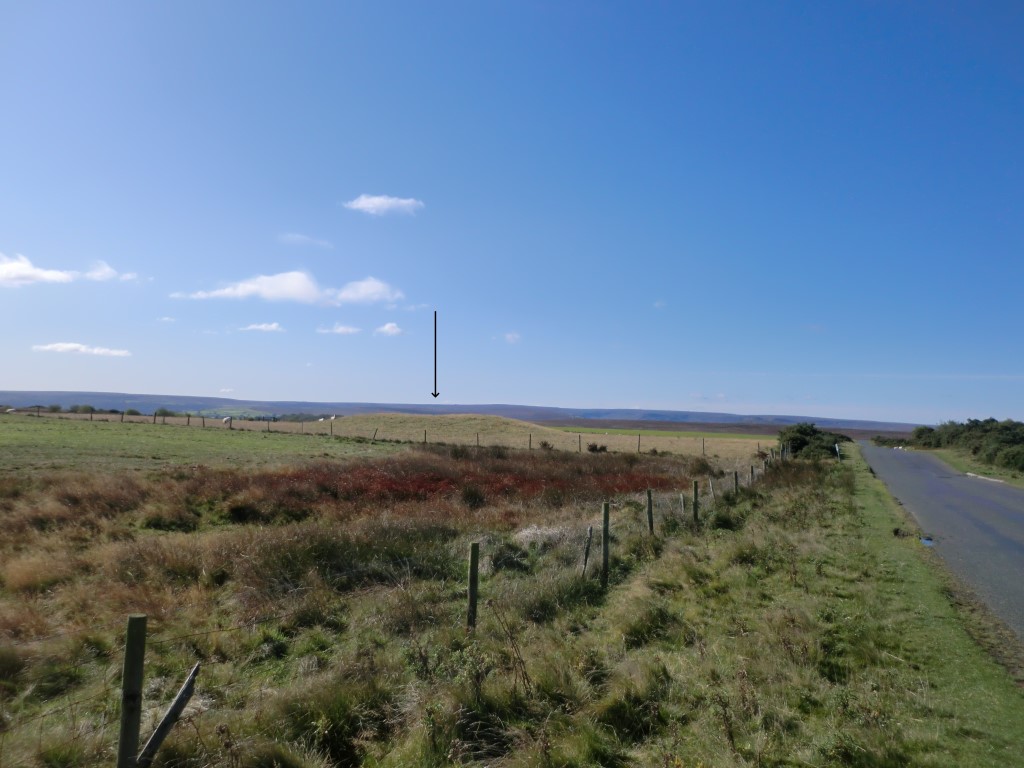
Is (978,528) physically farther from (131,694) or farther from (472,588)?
(131,694)

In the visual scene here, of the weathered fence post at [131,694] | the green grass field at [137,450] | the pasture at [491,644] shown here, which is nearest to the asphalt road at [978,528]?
the pasture at [491,644]

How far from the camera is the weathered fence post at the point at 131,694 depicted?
4.45m

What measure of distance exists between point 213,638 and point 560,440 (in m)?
63.9

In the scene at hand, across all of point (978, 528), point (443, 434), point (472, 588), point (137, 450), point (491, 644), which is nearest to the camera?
point (491, 644)

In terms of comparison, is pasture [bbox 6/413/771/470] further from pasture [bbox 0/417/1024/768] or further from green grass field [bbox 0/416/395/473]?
pasture [bbox 0/417/1024/768]

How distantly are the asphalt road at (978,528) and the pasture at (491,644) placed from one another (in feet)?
2.95

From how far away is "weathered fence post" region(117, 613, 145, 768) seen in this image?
4.45 m

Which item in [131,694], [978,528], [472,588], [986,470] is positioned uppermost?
[131,694]

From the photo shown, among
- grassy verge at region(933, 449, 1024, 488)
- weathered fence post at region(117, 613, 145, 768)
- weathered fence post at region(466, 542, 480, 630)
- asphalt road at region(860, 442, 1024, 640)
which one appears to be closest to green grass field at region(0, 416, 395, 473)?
weathered fence post at region(466, 542, 480, 630)

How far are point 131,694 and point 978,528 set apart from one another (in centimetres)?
2047

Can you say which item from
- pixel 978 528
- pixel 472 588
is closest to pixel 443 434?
pixel 978 528

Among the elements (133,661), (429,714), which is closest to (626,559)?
(429,714)

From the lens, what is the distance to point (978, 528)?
17.4 meters

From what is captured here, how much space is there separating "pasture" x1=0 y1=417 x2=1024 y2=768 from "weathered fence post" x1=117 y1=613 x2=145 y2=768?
0.76m
